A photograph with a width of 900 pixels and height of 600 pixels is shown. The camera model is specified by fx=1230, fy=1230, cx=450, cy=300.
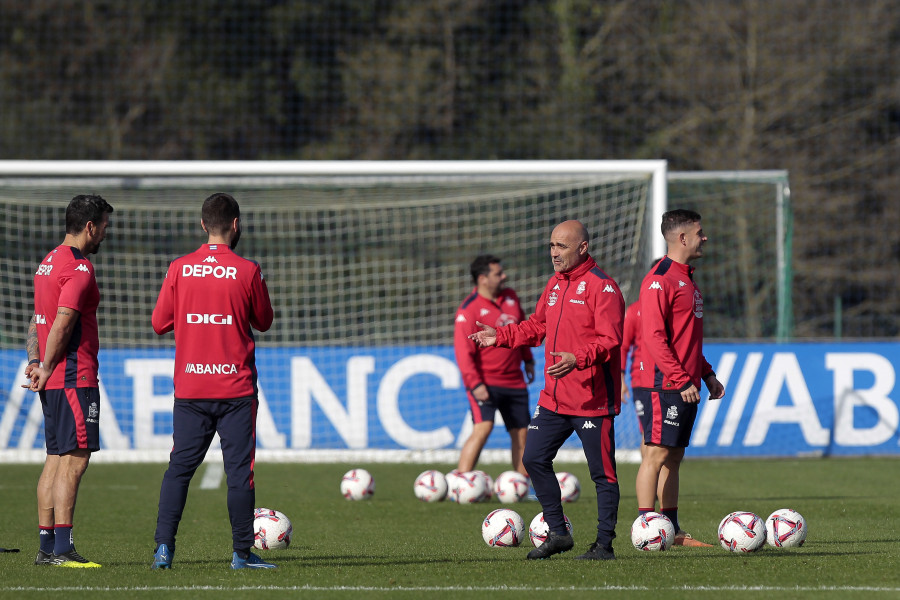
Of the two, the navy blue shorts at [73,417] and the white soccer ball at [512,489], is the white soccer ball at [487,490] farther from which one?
the navy blue shorts at [73,417]

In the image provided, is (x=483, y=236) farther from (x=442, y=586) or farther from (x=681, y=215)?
(x=442, y=586)

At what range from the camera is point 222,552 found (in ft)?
26.5

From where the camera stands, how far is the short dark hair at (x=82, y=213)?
294 inches

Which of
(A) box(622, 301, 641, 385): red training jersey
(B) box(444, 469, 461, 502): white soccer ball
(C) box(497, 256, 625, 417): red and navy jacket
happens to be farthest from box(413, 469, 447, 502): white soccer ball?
(C) box(497, 256, 625, 417): red and navy jacket

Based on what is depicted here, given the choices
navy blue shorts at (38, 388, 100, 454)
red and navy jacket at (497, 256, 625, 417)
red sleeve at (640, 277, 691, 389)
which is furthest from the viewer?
red sleeve at (640, 277, 691, 389)

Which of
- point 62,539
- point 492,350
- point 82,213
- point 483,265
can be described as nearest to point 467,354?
point 492,350

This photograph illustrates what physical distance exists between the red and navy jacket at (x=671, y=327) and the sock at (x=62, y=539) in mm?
3824

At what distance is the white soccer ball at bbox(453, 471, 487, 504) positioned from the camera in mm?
10992

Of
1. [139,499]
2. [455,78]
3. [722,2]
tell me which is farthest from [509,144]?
[139,499]

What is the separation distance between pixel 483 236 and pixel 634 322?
354 inches

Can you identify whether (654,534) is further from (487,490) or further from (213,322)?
(487,490)

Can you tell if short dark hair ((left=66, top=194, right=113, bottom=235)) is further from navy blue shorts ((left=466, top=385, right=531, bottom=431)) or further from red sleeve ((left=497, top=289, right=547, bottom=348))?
navy blue shorts ((left=466, top=385, right=531, bottom=431))

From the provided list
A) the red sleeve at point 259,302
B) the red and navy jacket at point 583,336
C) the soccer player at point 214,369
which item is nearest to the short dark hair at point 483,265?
the red and navy jacket at point 583,336

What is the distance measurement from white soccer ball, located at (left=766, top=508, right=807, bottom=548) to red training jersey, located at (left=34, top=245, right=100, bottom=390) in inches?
174
